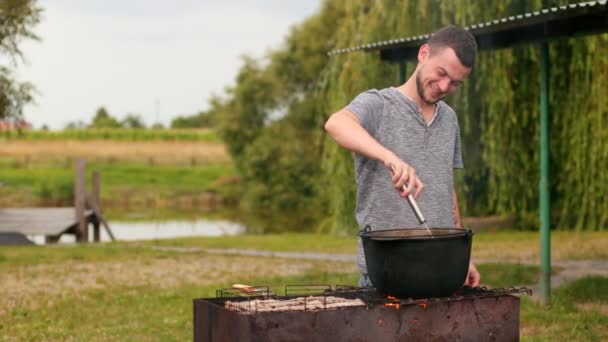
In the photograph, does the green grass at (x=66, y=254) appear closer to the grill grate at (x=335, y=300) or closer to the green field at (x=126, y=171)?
the grill grate at (x=335, y=300)

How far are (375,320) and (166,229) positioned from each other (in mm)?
28816

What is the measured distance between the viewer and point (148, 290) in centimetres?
1243

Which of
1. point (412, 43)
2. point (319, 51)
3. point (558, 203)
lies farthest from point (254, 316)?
point (319, 51)

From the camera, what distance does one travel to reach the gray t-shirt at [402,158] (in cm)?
420

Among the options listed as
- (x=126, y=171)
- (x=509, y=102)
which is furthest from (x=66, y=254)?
(x=126, y=171)

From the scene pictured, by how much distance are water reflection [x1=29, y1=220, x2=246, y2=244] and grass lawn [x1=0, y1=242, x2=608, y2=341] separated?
10854 millimetres

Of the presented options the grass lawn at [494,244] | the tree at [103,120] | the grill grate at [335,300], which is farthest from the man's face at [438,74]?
the tree at [103,120]

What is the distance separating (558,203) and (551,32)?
35.3 feet

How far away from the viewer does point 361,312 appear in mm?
4098

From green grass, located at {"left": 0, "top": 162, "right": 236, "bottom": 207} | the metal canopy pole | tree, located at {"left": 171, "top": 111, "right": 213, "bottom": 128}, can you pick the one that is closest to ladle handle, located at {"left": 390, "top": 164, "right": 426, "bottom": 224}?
the metal canopy pole

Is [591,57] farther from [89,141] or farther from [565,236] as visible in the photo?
[89,141]

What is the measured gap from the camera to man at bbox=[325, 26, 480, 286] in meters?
4.10

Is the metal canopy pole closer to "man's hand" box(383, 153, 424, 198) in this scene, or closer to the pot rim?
the pot rim

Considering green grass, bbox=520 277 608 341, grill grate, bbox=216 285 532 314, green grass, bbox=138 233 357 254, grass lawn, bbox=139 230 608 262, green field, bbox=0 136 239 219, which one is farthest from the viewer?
green field, bbox=0 136 239 219
